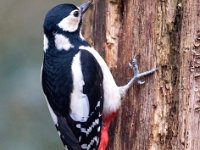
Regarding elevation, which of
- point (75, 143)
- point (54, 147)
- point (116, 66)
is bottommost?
point (54, 147)

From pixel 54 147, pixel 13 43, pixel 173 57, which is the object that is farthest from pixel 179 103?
pixel 13 43

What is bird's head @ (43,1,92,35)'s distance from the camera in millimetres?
4637

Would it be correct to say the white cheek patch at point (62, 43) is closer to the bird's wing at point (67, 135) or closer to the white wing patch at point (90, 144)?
the bird's wing at point (67, 135)

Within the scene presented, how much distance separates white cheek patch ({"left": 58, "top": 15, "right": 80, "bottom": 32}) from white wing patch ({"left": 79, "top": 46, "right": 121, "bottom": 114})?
0.67 feet

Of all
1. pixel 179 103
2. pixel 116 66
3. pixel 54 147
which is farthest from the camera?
pixel 54 147

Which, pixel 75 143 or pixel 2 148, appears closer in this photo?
pixel 75 143

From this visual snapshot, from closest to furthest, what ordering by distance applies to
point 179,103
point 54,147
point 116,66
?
point 179,103, point 116,66, point 54,147

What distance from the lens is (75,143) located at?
4.48 metres

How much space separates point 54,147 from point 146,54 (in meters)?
1.55

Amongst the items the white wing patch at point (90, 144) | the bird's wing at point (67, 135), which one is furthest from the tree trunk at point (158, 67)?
the bird's wing at point (67, 135)

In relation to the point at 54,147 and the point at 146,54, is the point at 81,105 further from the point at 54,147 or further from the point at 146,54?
the point at 54,147

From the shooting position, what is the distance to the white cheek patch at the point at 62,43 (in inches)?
185

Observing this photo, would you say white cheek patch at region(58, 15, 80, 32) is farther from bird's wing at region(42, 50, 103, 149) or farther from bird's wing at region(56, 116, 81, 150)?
bird's wing at region(56, 116, 81, 150)

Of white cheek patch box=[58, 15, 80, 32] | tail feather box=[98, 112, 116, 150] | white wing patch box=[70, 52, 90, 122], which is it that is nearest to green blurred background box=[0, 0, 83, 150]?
Result: white cheek patch box=[58, 15, 80, 32]
